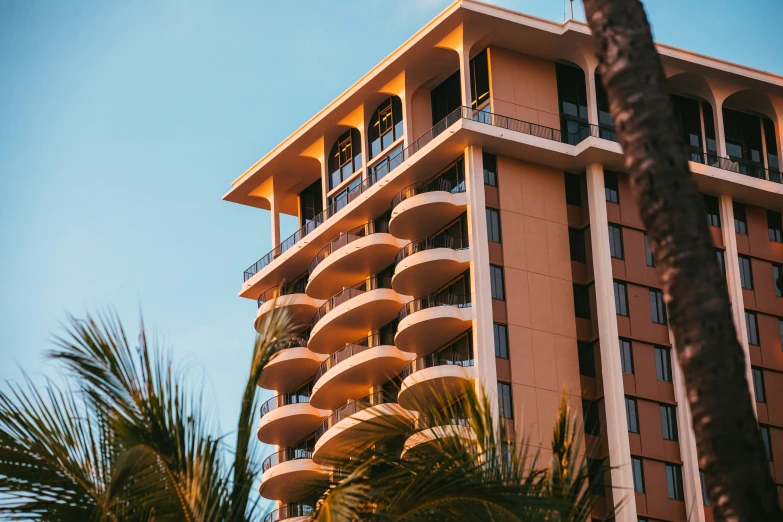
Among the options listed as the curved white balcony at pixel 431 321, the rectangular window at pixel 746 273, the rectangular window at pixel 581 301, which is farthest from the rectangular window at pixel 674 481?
the rectangular window at pixel 746 273

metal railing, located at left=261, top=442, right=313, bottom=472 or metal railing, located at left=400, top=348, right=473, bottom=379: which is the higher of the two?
metal railing, located at left=400, top=348, right=473, bottom=379

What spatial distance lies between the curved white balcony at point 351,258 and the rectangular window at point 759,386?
50.3 ft

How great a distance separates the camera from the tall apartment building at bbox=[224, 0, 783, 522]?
5778cm

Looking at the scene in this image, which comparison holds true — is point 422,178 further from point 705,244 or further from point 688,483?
point 705,244

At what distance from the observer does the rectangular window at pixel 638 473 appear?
56822 mm

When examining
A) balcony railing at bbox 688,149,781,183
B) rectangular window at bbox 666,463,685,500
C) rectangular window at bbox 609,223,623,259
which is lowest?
rectangular window at bbox 666,463,685,500

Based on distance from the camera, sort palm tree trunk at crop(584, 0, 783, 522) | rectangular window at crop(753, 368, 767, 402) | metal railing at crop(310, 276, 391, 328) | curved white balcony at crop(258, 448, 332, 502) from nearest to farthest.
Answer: palm tree trunk at crop(584, 0, 783, 522), rectangular window at crop(753, 368, 767, 402), metal railing at crop(310, 276, 391, 328), curved white balcony at crop(258, 448, 332, 502)

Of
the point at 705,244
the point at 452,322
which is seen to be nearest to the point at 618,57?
the point at 705,244

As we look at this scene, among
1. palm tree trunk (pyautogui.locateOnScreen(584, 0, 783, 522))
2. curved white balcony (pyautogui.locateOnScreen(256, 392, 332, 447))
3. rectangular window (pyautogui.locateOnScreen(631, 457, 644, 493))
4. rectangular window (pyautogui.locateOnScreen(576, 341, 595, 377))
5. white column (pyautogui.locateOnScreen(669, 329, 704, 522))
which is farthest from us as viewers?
curved white balcony (pyautogui.locateOnScreen(256, 392, 332, 447))

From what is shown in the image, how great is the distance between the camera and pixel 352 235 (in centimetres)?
6600

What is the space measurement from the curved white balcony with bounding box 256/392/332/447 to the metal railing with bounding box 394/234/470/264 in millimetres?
9389

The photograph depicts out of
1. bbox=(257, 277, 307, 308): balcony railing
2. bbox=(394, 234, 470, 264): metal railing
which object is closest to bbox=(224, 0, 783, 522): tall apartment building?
bbox=(394, 234, 470, 264): metal railing

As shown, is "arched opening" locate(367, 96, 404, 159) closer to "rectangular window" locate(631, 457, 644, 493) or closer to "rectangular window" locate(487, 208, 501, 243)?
"rectangular window" locate(487, 208, 501, 243)

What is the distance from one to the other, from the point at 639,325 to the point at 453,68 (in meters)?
13.3
